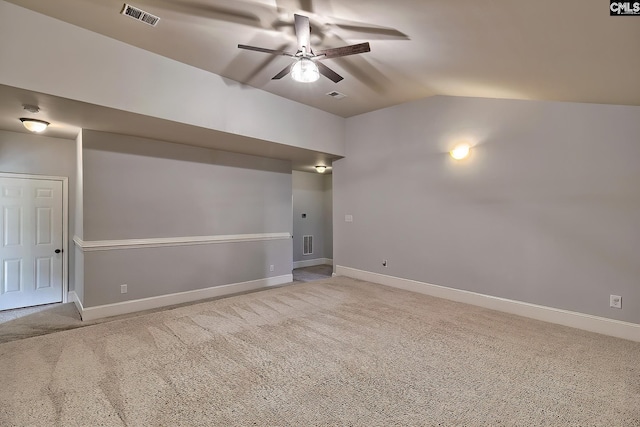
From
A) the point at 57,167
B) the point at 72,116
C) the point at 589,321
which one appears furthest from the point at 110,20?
the point at 589,321

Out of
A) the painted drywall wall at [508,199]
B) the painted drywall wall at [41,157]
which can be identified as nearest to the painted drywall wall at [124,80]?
the painted drywall wall at [508,199]

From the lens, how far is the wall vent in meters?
7.66

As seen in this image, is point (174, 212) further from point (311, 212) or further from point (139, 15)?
point (311, 212)

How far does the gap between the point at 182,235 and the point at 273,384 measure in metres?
3.19

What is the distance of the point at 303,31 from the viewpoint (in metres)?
2.47

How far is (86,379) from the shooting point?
216 cm

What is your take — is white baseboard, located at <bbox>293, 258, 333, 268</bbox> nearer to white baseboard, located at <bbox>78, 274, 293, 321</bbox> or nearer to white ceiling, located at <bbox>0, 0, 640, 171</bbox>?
white baseboard, located at <bbox>78, 274, 293, 321</bbox>

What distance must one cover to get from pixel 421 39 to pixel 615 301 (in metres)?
3.28

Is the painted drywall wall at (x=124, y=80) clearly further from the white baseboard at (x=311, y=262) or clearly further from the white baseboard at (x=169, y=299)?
the white baseboard at (x=311, y=262)

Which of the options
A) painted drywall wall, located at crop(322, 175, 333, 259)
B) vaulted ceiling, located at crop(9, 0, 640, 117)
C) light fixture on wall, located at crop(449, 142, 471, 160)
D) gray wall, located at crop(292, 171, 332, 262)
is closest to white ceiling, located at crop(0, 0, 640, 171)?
vaulted ceiling, located at crop(9, 0, 640, 117)

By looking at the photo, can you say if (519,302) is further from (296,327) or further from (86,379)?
(86,379)

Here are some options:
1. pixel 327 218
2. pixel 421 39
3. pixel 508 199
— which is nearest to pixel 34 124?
pixel 421 39

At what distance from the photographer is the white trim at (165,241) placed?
381 cm

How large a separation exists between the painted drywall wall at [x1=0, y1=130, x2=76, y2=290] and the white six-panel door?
0.47 feet
